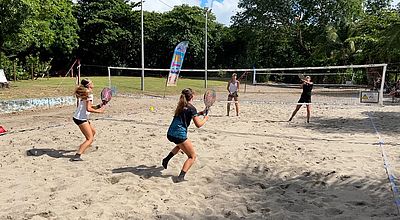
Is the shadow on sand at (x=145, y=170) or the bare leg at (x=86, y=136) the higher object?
the bare leg at (x=86, y=136)

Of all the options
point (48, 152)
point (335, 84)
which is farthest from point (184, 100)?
point (335, 84)

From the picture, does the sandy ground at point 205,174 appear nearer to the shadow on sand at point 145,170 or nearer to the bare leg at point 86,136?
the shadow on sand at point 145,170

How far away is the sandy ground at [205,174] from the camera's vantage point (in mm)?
4336

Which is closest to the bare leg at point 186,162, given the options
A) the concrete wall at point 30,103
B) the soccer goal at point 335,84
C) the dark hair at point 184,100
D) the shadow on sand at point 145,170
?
the shadow on sand at point 145,170

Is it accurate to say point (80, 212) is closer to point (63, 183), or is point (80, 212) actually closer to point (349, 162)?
point (63, 183)

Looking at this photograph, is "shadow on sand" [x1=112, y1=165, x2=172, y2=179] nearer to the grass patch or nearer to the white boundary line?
the white boundary line

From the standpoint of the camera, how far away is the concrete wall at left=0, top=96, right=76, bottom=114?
1291cm

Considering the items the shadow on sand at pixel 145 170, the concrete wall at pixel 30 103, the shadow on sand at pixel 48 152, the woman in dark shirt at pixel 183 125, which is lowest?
the shadow on sand at pixel 145 170

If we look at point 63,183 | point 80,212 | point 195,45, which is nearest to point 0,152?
point 63,183

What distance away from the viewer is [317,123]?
1112 cm

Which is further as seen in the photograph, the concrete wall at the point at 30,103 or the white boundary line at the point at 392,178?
the concrete wall at the point at 30,103

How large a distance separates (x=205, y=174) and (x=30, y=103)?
33.8 ft

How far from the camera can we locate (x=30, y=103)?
1382 cm

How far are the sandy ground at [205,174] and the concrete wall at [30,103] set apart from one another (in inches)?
141
